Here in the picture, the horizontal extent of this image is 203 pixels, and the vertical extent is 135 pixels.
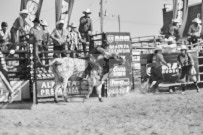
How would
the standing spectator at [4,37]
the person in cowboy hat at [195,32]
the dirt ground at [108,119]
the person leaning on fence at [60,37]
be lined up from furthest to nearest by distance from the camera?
the person in cowboy hat at [195,32], the person leaning on fence at [60,37], the standing spectator at [4,37], the dirt ground at [108,119]

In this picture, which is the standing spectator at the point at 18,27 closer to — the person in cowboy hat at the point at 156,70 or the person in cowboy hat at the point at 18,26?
the person in cowboy hat at the point at 18,26

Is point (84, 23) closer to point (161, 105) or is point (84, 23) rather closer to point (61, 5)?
point (61, 5)

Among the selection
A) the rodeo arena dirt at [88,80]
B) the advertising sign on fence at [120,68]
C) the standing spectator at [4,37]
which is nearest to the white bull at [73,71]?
the rodeo arena dirt at [88,80]

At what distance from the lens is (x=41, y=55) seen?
12.7m

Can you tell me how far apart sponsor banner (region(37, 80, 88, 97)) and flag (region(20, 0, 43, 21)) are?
85.6 inches

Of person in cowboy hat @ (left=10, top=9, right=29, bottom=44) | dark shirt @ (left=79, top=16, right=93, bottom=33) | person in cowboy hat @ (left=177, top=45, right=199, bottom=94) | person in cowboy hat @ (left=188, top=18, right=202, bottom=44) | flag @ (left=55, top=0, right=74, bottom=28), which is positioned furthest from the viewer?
person in cowboy hat @ (left=188, top=18, right=202, bottom=44)

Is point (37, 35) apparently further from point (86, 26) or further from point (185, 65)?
point (185, 65)

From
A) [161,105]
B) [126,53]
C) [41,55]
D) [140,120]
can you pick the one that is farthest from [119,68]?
[140,120]

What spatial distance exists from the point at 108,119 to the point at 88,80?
13.0ft

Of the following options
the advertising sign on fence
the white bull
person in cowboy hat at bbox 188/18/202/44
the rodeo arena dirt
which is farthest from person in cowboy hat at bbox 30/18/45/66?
person in cowboy hat at bbox 188/18/202/44

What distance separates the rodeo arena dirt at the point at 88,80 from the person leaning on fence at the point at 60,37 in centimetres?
3

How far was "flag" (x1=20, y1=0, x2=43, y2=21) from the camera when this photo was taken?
13461 millimetres

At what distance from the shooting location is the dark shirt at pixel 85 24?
14141 millimetres

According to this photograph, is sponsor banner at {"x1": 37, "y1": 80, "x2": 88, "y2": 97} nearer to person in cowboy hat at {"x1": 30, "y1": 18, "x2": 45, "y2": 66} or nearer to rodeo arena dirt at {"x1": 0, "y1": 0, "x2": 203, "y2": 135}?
rodeo arena dirt at {"x1": 0, "y1": 0, "x2": 203, "y2": 135}
